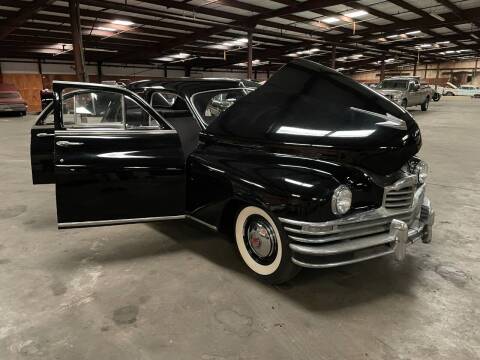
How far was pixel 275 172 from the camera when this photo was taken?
2.39 metres

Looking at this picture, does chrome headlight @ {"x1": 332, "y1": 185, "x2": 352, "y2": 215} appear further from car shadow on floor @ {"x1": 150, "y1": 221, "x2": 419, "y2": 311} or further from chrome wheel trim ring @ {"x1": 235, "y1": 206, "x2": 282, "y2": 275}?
car shadow on floor @ {"x1": 150, "y1": 221, "x2": 419, "y2": 311}

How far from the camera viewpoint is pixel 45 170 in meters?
3.49

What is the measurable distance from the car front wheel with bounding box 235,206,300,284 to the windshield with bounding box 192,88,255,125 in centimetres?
104

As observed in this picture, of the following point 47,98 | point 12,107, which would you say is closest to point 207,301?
point 47,98

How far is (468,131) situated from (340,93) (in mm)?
9806

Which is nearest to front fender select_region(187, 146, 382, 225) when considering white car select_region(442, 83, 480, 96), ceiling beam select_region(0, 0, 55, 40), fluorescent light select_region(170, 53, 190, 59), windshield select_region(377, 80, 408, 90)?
ceiling beam select_region(0, 0, 55, 40)

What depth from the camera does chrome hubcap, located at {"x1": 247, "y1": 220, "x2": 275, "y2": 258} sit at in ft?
8.29

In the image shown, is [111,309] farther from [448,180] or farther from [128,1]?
[128,1]

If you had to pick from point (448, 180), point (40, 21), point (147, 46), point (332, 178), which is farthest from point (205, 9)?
point (332, 178)

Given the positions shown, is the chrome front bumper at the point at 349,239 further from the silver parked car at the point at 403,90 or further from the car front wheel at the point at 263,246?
the silver parked car at the point at 403,90

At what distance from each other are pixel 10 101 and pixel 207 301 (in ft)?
57.9

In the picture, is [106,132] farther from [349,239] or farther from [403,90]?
[403,90]

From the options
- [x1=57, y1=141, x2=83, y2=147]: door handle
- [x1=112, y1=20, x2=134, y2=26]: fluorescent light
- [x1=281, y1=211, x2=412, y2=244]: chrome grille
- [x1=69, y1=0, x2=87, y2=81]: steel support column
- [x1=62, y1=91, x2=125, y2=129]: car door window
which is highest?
[x1=112, y1=20, x2=134, y2=26]: fluorescent light

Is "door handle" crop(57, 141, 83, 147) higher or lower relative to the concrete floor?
higher
